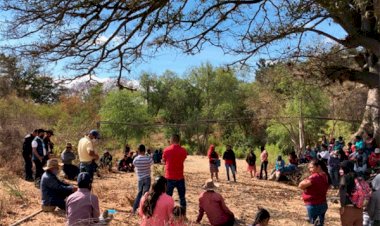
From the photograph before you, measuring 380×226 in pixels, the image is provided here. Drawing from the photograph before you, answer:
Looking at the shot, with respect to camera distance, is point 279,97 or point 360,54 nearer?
point 360,54

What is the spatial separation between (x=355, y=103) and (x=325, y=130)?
15.3 feet

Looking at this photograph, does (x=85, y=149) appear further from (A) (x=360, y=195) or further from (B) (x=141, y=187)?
(A) (x=360, y=195)

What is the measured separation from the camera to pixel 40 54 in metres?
8.80

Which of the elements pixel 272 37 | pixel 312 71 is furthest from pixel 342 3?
pixel 312 71

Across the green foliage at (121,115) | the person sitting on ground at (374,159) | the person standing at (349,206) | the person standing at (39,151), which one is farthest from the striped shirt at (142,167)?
the green foliage at (121,115)

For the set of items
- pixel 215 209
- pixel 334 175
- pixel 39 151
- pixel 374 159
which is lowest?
pixel 334 175

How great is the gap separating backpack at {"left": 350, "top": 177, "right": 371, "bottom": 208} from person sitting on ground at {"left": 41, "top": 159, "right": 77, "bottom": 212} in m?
4.74

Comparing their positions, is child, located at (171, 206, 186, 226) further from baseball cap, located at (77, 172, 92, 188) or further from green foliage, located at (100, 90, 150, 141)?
green foliage, located at (100, 90, 150, 141)

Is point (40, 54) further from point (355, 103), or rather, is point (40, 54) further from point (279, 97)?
point (279, 97)

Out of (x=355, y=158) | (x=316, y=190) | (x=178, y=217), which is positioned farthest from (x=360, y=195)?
(x=355, y=158)

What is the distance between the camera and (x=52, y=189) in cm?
786

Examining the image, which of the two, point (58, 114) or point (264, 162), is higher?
point (58, 114)

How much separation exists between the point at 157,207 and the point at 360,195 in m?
2.98

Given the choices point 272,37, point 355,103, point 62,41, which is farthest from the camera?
point 355,103
